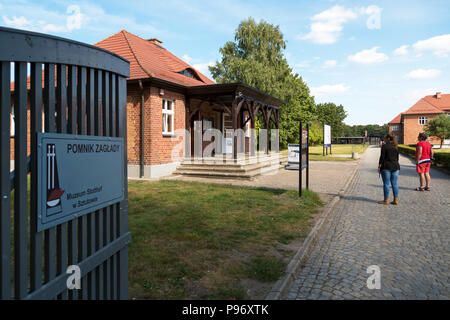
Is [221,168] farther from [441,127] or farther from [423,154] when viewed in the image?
[441,127]

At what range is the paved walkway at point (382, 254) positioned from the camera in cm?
340

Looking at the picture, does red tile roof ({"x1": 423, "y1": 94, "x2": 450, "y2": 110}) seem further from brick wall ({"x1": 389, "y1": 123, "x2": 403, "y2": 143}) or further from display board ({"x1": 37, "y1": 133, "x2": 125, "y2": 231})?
display board ({"x1": 37, "y1": 133, "x2": 125, "y2": 231})

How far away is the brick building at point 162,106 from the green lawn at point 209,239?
164 inches

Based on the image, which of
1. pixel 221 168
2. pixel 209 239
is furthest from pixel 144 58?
pixel 209 239

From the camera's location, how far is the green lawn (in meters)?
3.40

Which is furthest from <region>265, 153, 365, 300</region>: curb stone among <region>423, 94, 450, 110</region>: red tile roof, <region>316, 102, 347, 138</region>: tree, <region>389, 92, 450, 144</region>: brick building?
<region>316, 102, 347, 138</region>: tree

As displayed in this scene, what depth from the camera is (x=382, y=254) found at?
14.8ft

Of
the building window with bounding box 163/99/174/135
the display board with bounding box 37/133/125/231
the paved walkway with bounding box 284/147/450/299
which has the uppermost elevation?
the building window with bounding box 163/99/174/135

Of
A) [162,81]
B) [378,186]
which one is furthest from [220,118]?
[378,186]

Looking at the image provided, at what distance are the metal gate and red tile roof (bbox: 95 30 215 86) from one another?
422 inches

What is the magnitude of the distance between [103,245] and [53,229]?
588 mm

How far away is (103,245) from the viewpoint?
2432 mm

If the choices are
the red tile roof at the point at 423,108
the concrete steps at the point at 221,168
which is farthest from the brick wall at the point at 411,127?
the concrete steps at the point at 221,168

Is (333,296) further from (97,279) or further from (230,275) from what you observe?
(97,279)
